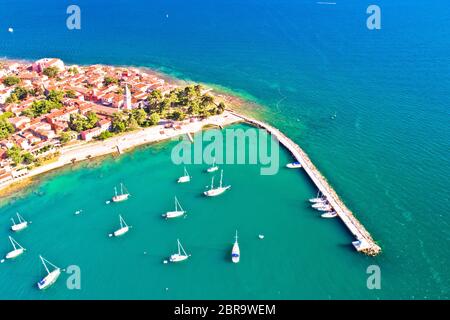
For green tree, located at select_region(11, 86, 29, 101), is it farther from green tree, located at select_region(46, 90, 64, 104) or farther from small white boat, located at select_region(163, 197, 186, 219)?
small white boat, located at select_region(163, 197, 186, 219)

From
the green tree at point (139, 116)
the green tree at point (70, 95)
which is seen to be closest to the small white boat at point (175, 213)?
the green tree at point (139, 116)

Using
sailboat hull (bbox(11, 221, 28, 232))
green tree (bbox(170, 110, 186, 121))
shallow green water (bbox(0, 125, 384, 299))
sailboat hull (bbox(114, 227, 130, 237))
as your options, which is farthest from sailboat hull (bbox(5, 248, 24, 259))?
green tree (bbox(170, 110, 186, 121))

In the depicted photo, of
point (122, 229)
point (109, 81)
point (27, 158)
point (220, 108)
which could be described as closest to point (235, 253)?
point (122, 229)

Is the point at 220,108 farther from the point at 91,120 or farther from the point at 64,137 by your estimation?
the point at 64,137

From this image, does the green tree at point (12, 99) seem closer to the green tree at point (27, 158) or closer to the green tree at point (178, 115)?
the green tree at point (27, 158)

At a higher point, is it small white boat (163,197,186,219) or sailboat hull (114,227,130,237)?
small white boat (163,197,186,219)

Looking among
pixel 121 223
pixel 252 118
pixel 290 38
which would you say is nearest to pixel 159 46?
pixel 290 38
